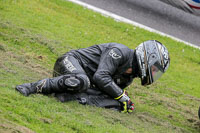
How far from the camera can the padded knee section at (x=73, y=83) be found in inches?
211

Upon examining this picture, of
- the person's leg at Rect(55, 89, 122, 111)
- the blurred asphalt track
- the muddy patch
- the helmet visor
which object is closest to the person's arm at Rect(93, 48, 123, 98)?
the person's leg at Rect(55, 89, 122, 111)

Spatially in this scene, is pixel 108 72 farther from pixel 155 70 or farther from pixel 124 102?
pixel 155 70

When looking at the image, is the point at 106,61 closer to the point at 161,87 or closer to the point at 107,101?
the point at 107,101

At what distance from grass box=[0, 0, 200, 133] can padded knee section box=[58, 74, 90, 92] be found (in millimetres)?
243

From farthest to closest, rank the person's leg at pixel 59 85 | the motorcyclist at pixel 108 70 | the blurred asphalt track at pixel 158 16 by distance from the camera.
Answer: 1. the blurred asphalt track at pixel 158 16
2. the motorcyclist at pixel 108 70
3. the person's leg at pixel 59 85

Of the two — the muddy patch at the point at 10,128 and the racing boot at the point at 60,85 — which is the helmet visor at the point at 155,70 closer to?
the racing boot at the point at 60,85

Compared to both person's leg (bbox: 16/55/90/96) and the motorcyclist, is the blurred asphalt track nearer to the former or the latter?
the motorcyclist

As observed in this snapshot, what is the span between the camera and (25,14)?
968cm

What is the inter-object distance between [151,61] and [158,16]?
6548 millimetres

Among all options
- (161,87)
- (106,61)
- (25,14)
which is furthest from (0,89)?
(25,14)

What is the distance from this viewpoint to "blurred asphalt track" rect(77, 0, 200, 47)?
1173 cm

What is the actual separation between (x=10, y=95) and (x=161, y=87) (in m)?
Result: 4.15

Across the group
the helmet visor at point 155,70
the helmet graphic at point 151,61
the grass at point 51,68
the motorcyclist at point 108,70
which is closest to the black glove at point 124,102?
the motorcyclist at point 108,70

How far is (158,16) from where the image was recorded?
1223cm
